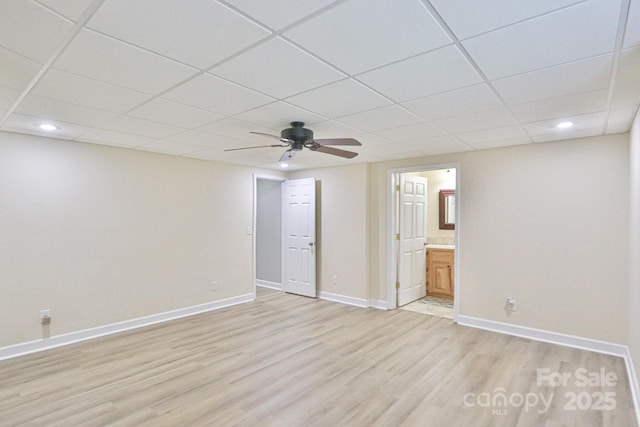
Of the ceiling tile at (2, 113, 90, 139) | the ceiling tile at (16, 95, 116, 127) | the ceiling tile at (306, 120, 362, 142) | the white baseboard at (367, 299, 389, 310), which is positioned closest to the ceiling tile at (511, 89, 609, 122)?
the ceiling tile at (306, 120, 362, 142)

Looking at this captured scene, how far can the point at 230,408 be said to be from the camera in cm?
252

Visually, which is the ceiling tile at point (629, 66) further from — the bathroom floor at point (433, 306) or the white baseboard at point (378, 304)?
the white baseboard at point (378, 304)

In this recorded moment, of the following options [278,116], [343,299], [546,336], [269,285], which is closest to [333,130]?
[278,116]

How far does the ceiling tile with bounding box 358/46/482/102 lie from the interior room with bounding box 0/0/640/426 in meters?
0.02

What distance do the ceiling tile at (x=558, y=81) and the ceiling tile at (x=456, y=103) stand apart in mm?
98

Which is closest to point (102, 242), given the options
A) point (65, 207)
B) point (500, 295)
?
point (65, 207)

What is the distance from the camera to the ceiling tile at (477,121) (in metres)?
2.88

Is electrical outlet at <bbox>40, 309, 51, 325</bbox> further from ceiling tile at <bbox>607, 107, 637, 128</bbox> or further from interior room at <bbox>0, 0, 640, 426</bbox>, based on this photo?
ceiling tile at <bbox>607, 107, 637, 128</bbox>

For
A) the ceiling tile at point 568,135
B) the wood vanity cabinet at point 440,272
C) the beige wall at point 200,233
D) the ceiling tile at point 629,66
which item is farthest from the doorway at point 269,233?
the ceiling tile at point 629,66

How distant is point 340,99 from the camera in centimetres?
252

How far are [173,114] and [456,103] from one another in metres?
2.31

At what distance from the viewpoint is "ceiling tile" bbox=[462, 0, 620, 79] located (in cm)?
147

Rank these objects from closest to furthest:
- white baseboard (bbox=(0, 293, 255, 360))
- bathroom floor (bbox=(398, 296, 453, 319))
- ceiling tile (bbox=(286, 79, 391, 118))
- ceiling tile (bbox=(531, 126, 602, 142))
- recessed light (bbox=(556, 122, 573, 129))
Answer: ceiling tile (bbox=(286, 79, 391, 118)), recessed light (bbox=(556, 122, 573, 129)), ceiling tile (bbox=(531, 126, 602, 142)), white baseboard (bbox=(0, 293, 255, 360)), bathroom floor (bbox=(398, 296, 453, 319))

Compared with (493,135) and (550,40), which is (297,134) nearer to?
(550,40)
